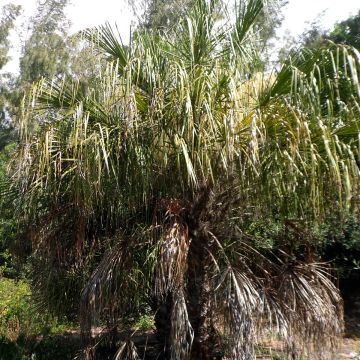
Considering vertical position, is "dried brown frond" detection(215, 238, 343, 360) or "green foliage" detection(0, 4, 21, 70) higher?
"green foliage" detection(0, 4, 21, 70)

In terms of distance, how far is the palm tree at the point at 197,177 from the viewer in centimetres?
496

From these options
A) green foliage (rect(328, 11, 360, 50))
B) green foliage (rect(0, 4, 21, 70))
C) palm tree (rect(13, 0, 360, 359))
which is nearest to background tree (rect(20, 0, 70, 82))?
green foliage (rect(0, 4, 21, 70))

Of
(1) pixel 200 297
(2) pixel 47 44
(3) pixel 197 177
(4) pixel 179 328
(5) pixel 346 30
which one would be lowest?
(4) pixel 179 328

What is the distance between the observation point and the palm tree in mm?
4965

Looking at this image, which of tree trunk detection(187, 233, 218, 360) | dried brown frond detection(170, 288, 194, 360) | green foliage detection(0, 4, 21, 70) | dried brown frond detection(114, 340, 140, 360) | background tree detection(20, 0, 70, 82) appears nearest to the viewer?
dried brown frond detection(170, 288, 194, 360)

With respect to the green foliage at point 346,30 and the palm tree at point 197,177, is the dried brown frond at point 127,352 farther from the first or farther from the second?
the green foliage at point 346,30

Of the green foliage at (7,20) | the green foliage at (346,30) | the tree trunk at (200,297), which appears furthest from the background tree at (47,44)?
the tree trunk at (200,297)

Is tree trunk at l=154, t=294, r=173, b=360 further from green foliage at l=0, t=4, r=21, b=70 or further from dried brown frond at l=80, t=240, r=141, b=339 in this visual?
green foliage at l=0, t=4, r=21, b=70

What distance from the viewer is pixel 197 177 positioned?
5316 millimetres

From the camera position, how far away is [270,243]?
256 inches

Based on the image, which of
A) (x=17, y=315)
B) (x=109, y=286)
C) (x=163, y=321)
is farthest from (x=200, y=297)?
(x=17, y=315)

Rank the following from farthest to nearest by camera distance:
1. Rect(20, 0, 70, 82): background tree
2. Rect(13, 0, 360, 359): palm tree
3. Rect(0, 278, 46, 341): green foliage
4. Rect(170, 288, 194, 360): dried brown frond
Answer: Rect(20, 0, 70, 82): background tree → Rect(0, 278, 46, 341): green foliage → Rect(170, 288, 194, 360): dried brown frond → Rect(13, 0, 360, 359): palm tree

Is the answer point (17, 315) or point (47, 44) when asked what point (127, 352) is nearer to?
point (17, 315)

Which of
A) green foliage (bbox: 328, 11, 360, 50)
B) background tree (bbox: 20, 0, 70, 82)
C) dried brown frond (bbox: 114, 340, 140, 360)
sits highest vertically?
background tree (bbox: 20, 0, 70, 82)
